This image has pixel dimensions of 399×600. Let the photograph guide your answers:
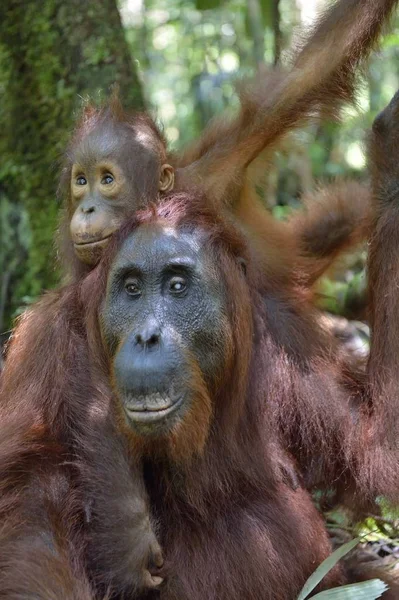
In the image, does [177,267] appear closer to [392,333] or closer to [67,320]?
[67,320]

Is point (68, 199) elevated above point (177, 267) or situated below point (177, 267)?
below

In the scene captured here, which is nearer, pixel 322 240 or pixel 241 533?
pixel 241 533

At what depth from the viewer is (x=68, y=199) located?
418 centimetres

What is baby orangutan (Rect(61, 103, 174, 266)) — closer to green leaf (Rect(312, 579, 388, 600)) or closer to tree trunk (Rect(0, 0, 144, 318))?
tree trunk (Rect(0, 0, 144, 318))

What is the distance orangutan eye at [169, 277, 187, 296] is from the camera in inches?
114

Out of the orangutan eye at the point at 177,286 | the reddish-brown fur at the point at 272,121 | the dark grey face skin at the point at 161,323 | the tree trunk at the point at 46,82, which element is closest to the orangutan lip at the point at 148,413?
the dark grey face skin at the point at 161,323

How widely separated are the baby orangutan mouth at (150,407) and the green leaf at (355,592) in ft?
2.77

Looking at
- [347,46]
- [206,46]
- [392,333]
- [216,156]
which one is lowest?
[206,46]

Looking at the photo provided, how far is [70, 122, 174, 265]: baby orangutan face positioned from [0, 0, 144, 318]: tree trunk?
0.70 m

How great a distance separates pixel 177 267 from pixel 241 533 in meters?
0.96

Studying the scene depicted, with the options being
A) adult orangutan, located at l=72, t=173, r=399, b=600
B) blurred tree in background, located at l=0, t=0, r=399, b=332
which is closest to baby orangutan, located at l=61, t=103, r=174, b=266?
blurred tree in background, located at l=0, t=0, r=399, b=332

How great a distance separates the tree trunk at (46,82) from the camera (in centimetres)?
480

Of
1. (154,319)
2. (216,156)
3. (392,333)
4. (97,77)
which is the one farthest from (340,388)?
(97,77)

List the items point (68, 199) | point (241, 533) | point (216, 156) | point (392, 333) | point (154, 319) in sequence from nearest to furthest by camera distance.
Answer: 1. point (154, 319)
2. point (241, 533)
3. point (392, 333)
4. point (216, 156)
5. point (68, 199)
